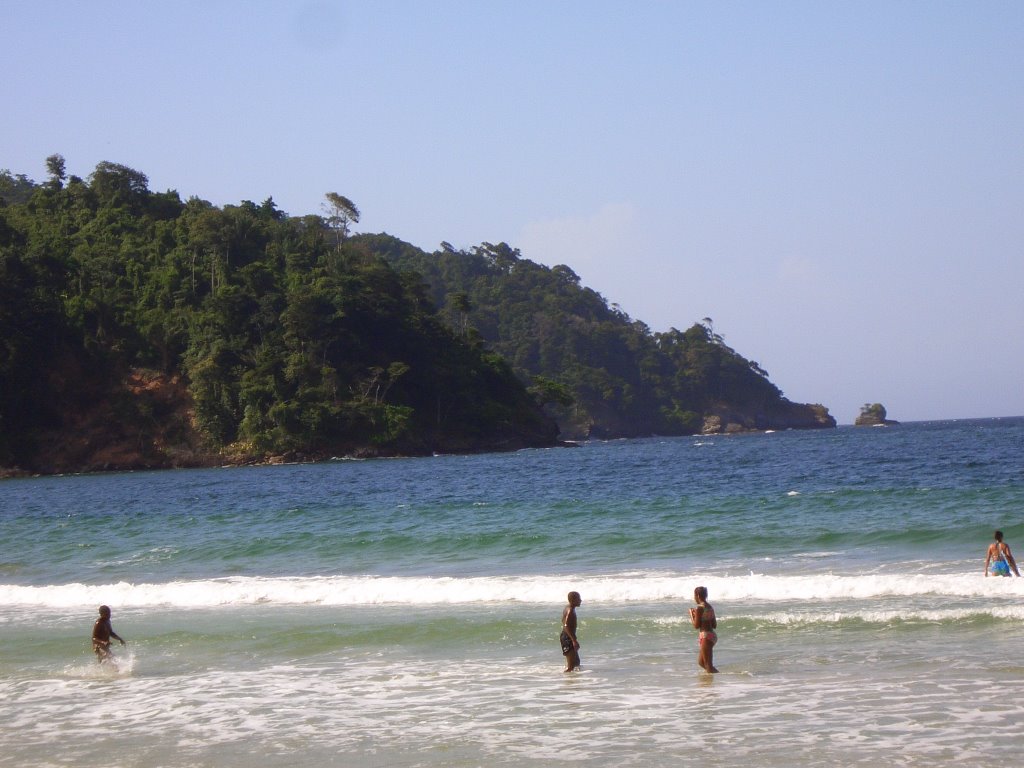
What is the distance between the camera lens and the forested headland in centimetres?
7425

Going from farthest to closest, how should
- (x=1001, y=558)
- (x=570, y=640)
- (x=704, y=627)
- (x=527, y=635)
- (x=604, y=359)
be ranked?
(x=604, y=359), (x=1001, y=558), (x=527, y=635), (x=570, y=640), (x=704, y=627)

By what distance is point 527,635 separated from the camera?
13.9 metres

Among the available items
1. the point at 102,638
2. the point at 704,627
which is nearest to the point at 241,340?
the point at 102,638

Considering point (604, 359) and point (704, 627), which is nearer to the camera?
point (704, 627)

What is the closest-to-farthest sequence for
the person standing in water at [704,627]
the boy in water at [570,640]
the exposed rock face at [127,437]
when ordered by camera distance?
the person standing in water at [704,627] → the boy in water at [570,640] → the exposed rock face at [127,437]

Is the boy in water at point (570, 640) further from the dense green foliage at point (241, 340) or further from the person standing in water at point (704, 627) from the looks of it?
the dense green foliage at point (241, 340)

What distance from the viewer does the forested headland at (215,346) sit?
244ft

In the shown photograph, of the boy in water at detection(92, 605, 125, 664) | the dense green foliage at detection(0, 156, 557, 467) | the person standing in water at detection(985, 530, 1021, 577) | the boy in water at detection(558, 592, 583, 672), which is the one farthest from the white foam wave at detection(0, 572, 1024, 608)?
the dense green foliage at detection(0, 156, 557, 467)

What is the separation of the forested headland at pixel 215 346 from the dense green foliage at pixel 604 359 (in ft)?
145

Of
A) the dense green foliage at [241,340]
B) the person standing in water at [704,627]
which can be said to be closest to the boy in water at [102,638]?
the person standing in water at [704,627]

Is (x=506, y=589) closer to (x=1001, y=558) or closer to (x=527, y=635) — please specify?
(x=527, y=635)

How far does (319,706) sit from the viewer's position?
10836mm

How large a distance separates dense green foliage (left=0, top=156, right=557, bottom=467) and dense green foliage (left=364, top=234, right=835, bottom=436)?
47236 mm

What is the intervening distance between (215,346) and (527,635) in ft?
220
